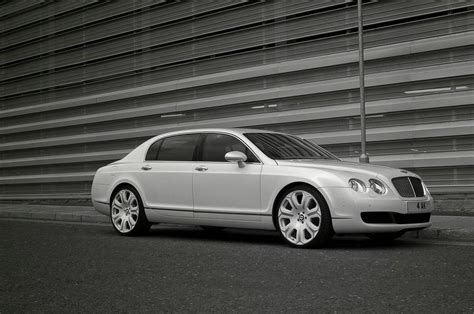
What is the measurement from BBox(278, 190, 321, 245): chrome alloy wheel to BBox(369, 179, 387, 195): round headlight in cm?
65

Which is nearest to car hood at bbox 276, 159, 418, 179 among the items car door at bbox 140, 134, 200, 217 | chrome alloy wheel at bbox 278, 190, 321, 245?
chrome alloy wheel at bbox 278, 190, 321, 245

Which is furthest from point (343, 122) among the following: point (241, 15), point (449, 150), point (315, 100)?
point (241, 15)

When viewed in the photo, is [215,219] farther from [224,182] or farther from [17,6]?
[17,6]

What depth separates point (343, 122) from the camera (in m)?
14.9

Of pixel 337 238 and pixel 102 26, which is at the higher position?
pixel 102 26

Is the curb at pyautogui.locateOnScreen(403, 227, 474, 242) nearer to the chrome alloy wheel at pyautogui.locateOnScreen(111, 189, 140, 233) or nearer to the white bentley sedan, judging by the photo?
the white bentley sedan

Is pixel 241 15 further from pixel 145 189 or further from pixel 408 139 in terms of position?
pixel 145 189

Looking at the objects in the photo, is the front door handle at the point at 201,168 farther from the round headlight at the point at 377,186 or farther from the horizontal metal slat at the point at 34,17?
the horizontal metal slat at the point at 34,17

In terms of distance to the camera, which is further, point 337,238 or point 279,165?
point 337,238

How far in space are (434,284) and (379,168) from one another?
9.11ft

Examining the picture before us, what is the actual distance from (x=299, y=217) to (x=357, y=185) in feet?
2.48

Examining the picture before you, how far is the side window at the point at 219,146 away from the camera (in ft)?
28.1

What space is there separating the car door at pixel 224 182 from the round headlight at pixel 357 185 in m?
1.18

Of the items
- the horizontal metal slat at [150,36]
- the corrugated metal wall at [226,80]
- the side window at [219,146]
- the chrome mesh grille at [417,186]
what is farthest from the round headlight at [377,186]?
the horizontal metal slat at [150,36]
